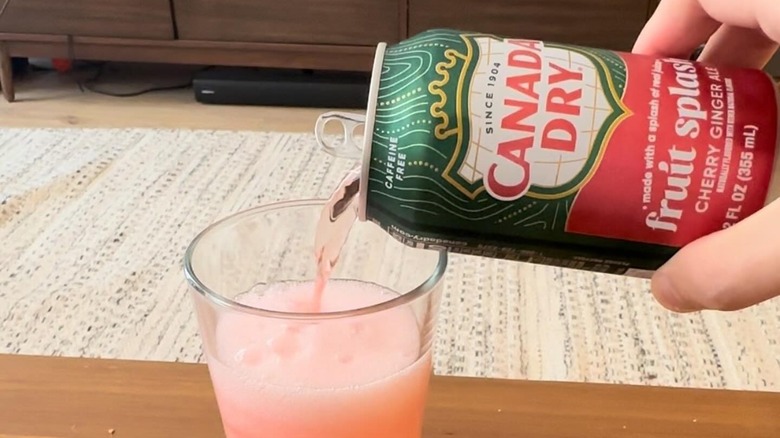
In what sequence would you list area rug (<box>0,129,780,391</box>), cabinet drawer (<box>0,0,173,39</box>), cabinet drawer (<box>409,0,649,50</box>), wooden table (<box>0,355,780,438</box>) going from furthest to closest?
cabinet drawer (<box>0,0,173,39</box>) → cabinet drawer (<box>409,0,649,50</box>) → area rug (<box>0,129,780,391</box>) → wooden table (<box>0,355,780,438</box>)

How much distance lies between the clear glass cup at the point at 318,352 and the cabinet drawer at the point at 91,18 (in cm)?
177

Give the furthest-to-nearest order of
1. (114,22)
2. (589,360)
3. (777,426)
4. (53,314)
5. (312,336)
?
(114,22), (53,314), (589,360), (777,426), (312,336)

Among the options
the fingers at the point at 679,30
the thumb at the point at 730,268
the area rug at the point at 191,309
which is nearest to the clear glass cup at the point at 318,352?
the thumb at the point at 730,268

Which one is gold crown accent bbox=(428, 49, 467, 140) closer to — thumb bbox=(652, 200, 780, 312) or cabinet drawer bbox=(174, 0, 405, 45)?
thumb bbox=(652, 200, 780, 312)

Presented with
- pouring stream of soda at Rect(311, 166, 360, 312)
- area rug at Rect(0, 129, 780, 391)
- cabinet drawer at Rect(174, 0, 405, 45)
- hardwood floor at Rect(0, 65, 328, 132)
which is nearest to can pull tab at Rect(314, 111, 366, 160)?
pouring stream of soda at Rect(311, 166, 360, 312)

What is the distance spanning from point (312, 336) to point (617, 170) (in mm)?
181

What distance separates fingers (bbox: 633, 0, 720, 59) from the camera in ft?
2.06

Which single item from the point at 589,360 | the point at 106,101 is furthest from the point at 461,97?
the point at 106,101

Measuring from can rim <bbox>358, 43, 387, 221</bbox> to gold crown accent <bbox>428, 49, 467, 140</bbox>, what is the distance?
32 millimetres

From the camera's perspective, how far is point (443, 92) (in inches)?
19.7

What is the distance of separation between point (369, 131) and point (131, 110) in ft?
5.99

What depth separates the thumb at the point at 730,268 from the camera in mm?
457

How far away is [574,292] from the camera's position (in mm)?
1343

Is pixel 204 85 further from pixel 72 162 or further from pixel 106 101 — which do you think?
pixel 72 162
